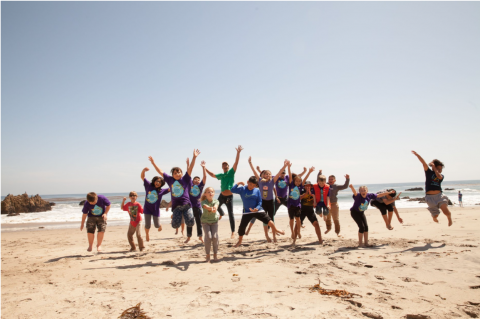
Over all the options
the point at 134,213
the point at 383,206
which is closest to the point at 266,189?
the point at 134,213

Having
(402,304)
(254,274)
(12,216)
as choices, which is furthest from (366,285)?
(12,216)

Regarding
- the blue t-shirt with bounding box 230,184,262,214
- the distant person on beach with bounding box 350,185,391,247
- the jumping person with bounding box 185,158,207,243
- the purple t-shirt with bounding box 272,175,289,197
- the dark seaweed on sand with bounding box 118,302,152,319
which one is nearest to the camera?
the dark seaweed on sand with bounding box 118,302,152,319

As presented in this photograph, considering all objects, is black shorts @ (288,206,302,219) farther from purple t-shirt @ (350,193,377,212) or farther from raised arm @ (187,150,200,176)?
raised arm @ (187,150,200,176)

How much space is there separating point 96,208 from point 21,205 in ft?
77.2

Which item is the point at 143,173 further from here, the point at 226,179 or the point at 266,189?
the point at 266,189

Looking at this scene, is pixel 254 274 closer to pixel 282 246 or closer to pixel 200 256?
pixel 200 256

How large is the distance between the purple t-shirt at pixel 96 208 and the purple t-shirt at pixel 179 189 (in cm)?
169

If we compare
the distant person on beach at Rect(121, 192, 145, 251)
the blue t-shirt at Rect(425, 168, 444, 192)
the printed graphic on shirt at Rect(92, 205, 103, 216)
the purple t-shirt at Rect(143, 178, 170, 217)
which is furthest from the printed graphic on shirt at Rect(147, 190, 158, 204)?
the blue t-shirt at Rect(425, 168, 444, 192)

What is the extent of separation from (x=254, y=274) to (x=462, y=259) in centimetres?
397

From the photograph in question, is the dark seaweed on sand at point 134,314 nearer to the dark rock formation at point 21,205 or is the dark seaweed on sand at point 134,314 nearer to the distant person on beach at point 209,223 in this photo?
the distant person on beach at point 209,223

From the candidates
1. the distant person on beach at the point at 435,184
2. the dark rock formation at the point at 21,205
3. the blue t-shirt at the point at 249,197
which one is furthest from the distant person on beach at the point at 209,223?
the dark rock formation at the point at 21,205

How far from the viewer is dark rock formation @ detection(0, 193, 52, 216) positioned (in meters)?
22.6

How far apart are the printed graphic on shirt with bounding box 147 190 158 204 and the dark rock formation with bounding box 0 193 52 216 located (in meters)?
21.8

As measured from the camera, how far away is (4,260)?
6445 millimetres
